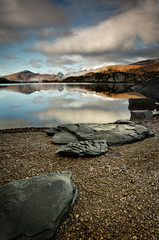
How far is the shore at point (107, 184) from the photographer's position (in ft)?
10.3

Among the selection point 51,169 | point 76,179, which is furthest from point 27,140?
point 76,179

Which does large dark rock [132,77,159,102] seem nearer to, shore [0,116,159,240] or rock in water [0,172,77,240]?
shore [0,116,159,240]

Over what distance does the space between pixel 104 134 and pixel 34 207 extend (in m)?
6.34

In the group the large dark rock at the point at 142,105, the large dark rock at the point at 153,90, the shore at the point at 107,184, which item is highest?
the large dark rock at the point at 153,90

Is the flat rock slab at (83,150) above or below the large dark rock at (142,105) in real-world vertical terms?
below

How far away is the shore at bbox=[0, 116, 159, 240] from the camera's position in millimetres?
3129

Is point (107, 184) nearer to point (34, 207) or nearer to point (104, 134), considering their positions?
point (34, 207)

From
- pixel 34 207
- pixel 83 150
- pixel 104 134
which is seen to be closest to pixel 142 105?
pixel 104 134

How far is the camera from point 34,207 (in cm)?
296

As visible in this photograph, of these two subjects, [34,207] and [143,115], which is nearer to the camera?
[34,207]

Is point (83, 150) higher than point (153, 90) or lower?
lower

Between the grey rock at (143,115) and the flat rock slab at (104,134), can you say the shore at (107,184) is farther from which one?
the grey rock at (143,115)

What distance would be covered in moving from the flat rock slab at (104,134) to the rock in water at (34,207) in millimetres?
4738

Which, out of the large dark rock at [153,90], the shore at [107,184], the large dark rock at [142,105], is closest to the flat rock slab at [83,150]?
the shore at [107,184]
